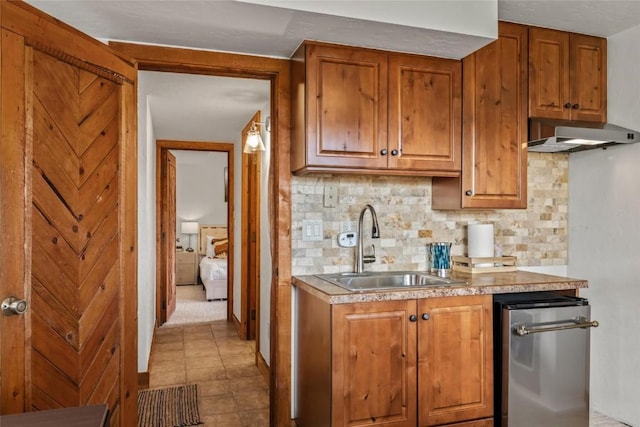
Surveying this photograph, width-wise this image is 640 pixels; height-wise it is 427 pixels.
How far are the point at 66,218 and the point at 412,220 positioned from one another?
1880 mm

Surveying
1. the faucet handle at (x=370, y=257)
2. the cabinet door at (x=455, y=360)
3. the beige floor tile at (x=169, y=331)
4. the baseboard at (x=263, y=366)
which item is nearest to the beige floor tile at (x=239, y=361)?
the baseboard at (x=263, y=366)

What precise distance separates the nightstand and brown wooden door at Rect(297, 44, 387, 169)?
6.70 m

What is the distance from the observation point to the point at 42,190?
1816 millimetres

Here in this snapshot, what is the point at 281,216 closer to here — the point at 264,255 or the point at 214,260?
the point at 264,255

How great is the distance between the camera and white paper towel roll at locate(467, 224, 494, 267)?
2748 mm

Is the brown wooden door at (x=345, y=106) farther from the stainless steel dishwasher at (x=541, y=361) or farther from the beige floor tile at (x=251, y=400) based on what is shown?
the beige floor tile at (x=251, y=400)

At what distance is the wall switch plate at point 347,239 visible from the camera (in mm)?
2646

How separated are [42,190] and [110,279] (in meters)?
0.53

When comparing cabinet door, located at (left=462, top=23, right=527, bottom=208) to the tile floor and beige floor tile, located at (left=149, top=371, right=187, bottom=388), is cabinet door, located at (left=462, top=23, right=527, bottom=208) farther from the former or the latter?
beige floor tile, located at (left=149, top=371, right=187, bottom=388)

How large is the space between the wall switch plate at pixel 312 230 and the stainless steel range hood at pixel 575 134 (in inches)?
52.7

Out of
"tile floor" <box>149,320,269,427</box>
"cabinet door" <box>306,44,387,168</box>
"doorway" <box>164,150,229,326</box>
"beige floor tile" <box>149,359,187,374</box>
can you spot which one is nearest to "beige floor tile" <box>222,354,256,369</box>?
"tile floor" <box>149,320,269,427</box>

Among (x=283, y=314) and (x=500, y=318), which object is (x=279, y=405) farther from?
(x=500, y=318)

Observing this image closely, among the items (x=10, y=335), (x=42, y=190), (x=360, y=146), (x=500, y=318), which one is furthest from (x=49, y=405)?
(x=500, y=318)

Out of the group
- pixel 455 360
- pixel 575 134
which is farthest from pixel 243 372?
pixel 575 134
